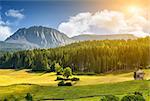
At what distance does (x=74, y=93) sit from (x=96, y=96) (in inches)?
88.3

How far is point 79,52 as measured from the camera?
147 feet

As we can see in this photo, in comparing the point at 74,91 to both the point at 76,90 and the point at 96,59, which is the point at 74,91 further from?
the point at 96,59

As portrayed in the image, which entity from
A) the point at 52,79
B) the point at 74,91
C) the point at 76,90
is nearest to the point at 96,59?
the point at 52,79

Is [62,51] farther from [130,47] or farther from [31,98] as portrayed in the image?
[31,98]

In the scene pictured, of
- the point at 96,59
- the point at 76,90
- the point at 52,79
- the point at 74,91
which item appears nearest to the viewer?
the point at 74,91

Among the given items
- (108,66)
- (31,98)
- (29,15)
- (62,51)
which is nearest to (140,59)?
(108,66)

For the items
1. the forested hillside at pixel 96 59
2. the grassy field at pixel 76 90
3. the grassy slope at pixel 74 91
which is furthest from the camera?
the forested hillside at pixel 96 59

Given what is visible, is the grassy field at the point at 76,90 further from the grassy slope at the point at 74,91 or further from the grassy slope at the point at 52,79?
the grassy slope at the point at 52,79

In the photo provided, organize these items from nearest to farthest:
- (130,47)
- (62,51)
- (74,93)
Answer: (74,93), (130,47), (62,51)

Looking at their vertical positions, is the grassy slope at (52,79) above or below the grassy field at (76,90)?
above

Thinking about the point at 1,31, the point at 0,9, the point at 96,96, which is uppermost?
the point at 0,9

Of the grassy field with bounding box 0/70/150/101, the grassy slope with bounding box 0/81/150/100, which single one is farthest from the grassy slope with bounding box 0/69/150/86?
the grassy slope with bounding box 0/81/150/100

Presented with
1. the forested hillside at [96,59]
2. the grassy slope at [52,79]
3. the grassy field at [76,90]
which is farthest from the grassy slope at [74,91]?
the forested hillside at [96,59]

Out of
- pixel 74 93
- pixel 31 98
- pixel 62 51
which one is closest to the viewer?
pixel 31 98
